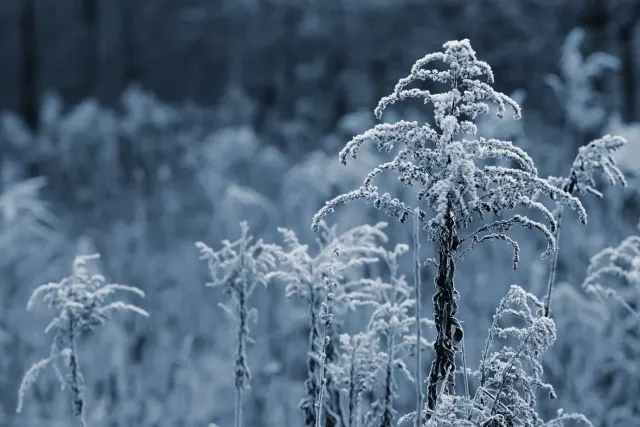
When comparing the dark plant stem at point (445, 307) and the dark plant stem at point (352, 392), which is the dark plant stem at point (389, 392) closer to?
the dark plant stem at point (352, 392)

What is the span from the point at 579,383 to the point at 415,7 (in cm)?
1431

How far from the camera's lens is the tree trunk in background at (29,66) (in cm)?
1851

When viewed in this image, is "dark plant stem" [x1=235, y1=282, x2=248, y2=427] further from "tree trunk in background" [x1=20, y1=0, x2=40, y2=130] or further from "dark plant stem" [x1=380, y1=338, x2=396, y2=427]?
"tree trunk in background" [x1=20, y1=0, x2=40, y2=130]

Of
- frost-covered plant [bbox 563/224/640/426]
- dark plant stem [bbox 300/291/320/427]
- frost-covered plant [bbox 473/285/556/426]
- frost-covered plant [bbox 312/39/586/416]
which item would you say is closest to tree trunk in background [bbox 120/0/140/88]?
frost-covered plant [bbox 563/224/640/426]

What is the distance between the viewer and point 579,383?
6.16 m

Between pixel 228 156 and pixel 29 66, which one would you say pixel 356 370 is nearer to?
pixel 228 156

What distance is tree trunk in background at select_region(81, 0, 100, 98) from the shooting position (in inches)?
818

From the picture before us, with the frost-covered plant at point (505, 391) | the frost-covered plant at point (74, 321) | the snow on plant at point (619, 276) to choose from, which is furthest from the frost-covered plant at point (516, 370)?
the frost-covered plant at point (74, 321)

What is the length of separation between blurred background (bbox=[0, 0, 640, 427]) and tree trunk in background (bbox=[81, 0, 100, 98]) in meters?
0.07

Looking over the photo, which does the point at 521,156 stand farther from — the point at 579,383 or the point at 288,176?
the point at 288,176

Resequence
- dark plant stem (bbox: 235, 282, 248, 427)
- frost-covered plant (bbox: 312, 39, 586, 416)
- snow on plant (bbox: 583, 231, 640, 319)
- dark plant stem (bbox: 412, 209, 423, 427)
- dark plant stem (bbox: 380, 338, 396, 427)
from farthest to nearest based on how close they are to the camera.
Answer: snow on plant (bbox: 583, 231, 640, 319) < dark plant stem (bbox: 235, 282, 248, 427) < dark plant stem (bbox: 380, 338, 396, 427) < frost-covered plant (bbox: 312, 39, 586, 416) < dark plant stem (bbox: 412, 209, 423, 427)

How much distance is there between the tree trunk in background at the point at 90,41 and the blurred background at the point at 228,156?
73 mm

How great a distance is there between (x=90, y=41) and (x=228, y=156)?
447 inches

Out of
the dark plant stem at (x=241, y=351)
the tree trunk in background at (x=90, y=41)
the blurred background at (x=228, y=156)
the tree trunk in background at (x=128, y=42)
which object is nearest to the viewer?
the dark plant stem at (x=241, y=351)
